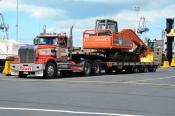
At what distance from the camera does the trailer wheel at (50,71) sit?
2770 centimetres

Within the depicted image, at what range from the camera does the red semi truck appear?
1099 inches

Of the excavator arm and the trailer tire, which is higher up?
the excavator arm

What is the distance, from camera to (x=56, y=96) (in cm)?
1639

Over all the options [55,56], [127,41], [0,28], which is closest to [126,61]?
[127,41]

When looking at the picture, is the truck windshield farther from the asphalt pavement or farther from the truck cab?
the asphalt pavement

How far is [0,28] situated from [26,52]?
38.4m

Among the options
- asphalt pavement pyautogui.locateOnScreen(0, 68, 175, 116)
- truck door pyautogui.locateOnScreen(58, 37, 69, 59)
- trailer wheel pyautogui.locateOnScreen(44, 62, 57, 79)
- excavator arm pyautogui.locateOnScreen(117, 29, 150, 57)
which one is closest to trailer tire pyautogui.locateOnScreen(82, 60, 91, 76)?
truck door pyautogui.locateOnScreen(58, 37, 69, 59)

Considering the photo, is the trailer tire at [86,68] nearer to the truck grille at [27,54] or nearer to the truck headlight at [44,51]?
the truck headlight at [44,51]

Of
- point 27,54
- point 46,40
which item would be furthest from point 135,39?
point 27,54

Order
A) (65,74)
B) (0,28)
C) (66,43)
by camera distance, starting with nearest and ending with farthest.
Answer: (66,43) → (65,74) → (0,28)

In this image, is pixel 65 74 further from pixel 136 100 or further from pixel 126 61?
pixel 136 100

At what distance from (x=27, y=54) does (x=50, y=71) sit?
179 centimetres

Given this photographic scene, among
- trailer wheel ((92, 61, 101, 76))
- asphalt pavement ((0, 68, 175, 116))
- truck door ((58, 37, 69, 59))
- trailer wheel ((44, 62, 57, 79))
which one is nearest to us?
asphalt pavement ((0, 68, 175, 116))

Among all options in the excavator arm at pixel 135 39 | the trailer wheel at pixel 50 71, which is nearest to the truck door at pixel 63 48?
the trailer wheel at pixel 50 71
